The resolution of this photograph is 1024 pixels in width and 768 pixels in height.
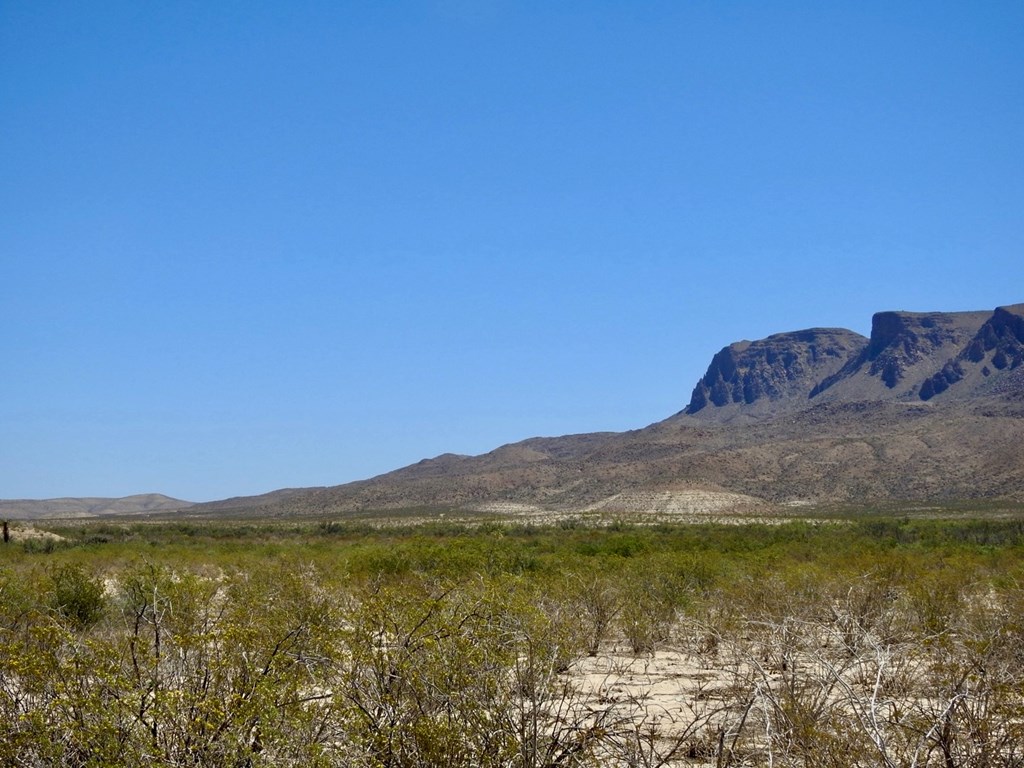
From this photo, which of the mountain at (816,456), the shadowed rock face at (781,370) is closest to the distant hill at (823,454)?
the mountain at (816,456)

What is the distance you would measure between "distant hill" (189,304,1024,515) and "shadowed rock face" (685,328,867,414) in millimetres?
8283

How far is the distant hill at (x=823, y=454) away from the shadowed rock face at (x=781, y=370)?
828cm

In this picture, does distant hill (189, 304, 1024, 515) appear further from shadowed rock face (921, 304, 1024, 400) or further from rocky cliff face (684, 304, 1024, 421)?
rocky cliff face (684, 304, 1024, 421)

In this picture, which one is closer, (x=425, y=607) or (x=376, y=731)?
(x=376, y=731)

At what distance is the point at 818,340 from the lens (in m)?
198

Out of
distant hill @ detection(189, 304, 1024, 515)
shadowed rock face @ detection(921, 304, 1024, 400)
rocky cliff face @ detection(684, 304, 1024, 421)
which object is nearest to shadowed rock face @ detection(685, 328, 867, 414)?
rocky cliff face @ detection(684, 304, 1024, 421)

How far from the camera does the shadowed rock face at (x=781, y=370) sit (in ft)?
618

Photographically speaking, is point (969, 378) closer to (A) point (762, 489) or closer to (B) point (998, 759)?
(A) point (762, 489)

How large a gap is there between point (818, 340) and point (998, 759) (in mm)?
203204

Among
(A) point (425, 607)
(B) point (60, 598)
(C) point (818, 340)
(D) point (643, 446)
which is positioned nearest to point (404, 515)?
(D) point (643, 446)

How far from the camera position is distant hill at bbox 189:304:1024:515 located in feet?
283

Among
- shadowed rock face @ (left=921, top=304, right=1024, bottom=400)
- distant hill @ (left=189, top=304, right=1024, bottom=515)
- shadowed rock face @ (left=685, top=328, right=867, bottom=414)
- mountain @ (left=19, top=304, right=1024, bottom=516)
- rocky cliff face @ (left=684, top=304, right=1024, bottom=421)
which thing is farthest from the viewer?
shadowed rock face @ (left=685, top=328, right=867, bottom=414)

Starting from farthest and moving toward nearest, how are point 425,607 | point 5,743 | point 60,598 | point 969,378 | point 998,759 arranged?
point 969,378
point 60,598
point 425,607
point 5,743
point 998,759

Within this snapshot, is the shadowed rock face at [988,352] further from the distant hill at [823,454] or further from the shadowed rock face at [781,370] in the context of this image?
the shadowed rock face at [781,370]
